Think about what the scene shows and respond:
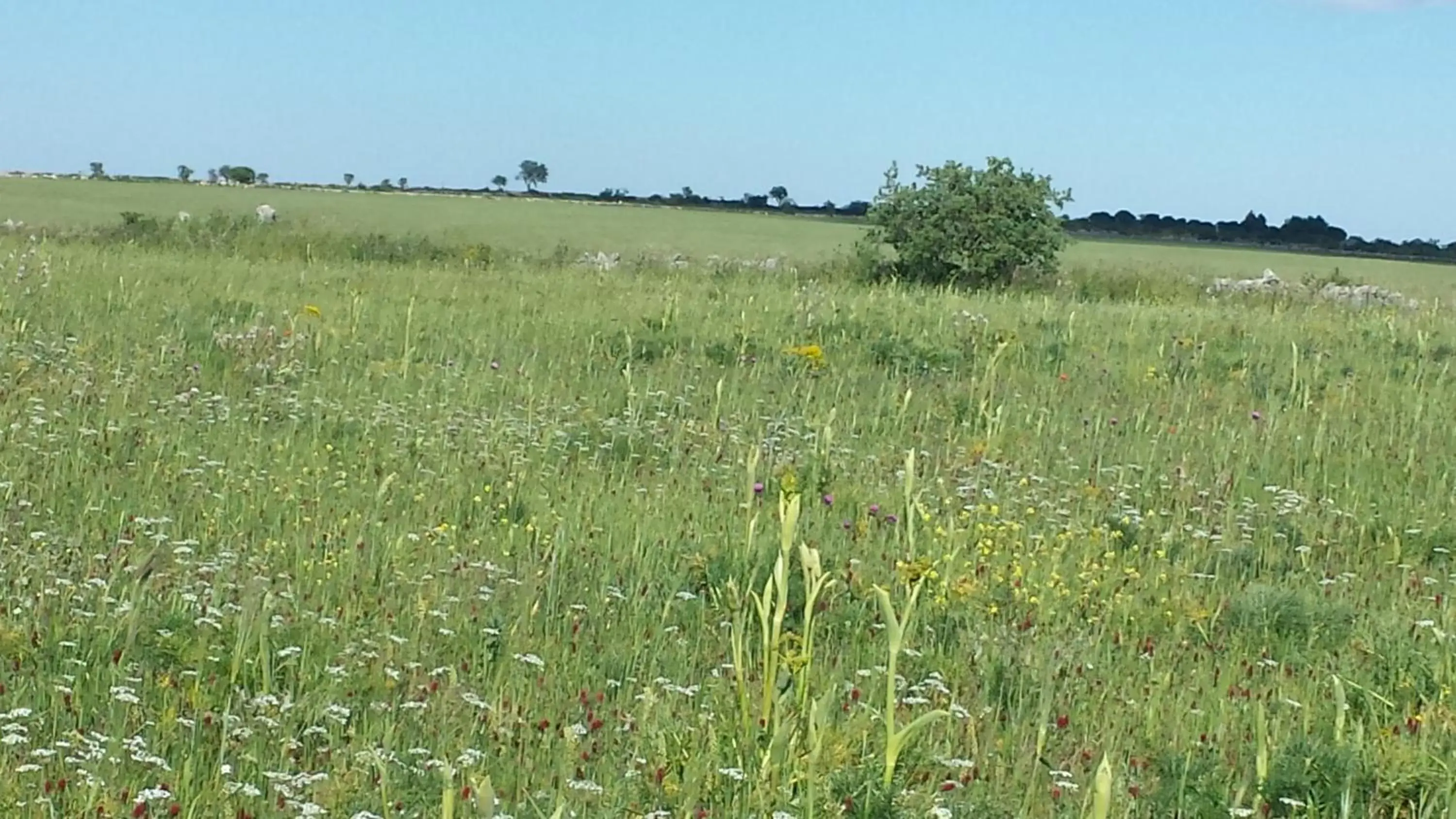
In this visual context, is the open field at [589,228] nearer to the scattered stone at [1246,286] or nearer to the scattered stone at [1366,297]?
the scattered stone at [1246,286]

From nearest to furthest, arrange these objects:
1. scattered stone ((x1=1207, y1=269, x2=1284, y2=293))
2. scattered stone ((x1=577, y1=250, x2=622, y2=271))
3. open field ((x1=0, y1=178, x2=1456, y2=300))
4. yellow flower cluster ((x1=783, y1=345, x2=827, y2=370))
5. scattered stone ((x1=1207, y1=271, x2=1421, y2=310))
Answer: yellow flower cluster ((x1=783, y1=345, x2=827, y2=370))
scattered stone ((x1=1207, y1=271, x2=1421, y2=310))
scattered stone ((x1=577, y1=250, x2=622, y2=271))
scattered stone ((x1=1207, y1=269, x2=1284, y2=293))
open field ((x1=0, y1=178, x2=1456, y2=300))

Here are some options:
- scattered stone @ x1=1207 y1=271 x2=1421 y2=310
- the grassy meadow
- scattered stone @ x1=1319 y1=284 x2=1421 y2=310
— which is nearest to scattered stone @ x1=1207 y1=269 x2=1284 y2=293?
scattered stone @ x1=1207 y1=271 x2=1421 y2=310

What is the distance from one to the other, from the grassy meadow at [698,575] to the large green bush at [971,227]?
8517 mm

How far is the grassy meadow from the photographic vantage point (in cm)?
291

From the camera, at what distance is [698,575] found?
14.3 feet

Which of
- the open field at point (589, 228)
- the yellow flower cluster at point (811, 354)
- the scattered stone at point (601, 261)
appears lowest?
the yellow flower cluster at point (811, 354)

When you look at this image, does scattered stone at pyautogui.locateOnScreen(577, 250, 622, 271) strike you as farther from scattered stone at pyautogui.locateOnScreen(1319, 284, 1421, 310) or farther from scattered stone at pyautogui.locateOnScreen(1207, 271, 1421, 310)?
scattered stone at pyautogui.locateOnScreen(1319, 284, 1421, 310)

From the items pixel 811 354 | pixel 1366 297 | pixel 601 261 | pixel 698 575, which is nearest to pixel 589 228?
pixel 601 261

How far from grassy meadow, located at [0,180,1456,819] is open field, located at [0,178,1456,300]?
1234 cm

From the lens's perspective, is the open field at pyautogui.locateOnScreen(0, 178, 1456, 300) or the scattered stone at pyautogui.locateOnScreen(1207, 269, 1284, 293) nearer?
the scattered stone at pyautogui.locateOnScreen(1207, 269, 1284, 293)

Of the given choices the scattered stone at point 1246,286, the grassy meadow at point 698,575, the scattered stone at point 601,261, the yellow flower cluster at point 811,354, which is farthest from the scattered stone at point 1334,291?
the yellow flower cluster at point 811,354

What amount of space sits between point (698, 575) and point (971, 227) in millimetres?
14152

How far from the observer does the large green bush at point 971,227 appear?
17750 mm

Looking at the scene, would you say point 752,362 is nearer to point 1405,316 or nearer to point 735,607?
point 735,607
